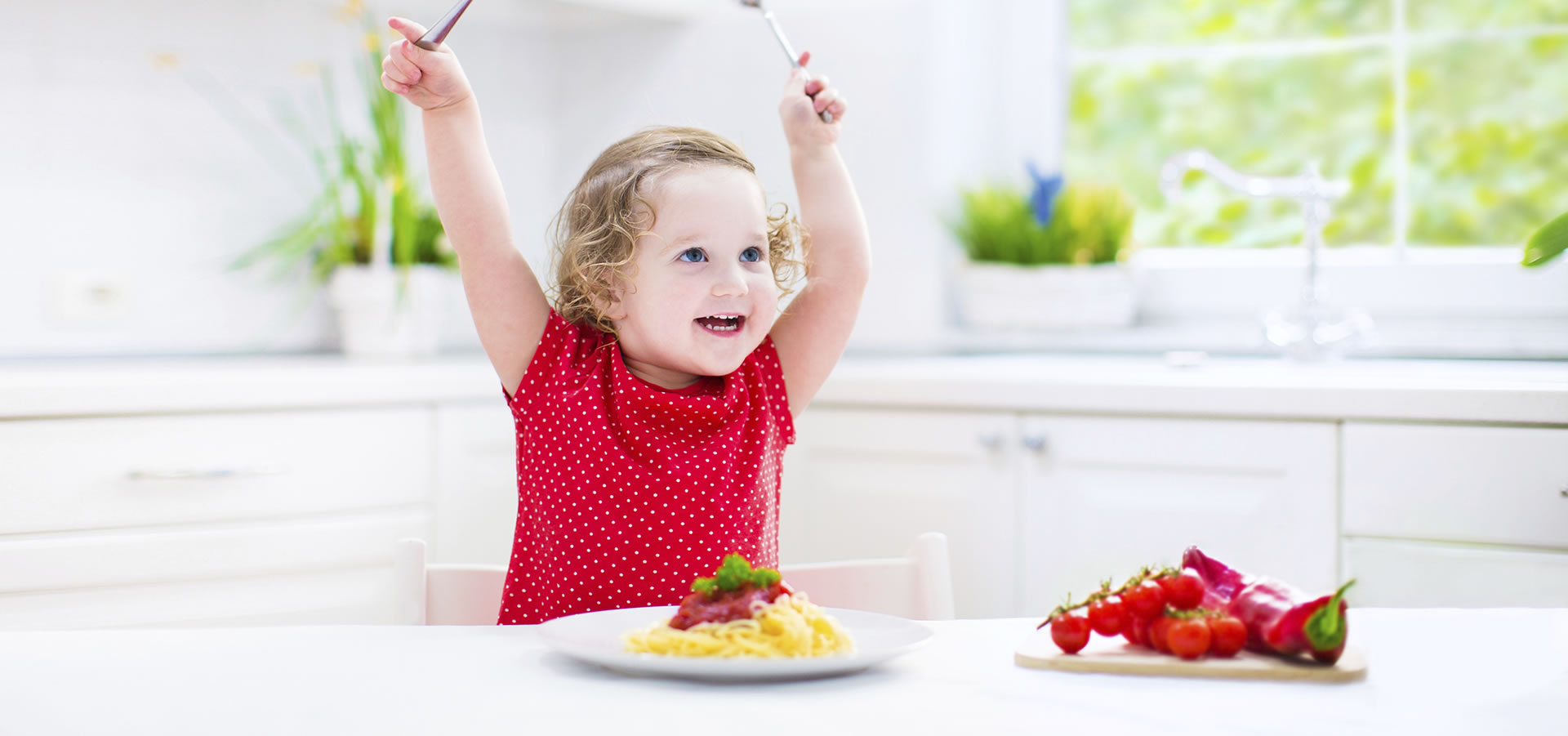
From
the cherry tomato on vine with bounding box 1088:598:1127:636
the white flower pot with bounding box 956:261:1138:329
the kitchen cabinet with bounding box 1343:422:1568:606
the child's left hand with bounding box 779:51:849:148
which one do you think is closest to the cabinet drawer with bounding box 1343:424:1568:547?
the kitchen cabinet with bounding box 1343:422:1568:606

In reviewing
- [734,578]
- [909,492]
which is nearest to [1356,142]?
[909,492]

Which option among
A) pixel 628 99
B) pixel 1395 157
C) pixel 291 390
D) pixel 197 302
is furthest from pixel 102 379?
pixel 1395 157

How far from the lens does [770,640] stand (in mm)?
650

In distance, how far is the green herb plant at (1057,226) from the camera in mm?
2252

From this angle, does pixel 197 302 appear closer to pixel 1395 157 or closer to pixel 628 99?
pixel 628 99

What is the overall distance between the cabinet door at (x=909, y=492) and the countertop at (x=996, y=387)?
0.03 m

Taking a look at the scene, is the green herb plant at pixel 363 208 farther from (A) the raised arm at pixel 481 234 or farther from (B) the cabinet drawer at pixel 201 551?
(A) the raised arm at pixel 481 234

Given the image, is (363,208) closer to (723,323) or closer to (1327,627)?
(723,323)

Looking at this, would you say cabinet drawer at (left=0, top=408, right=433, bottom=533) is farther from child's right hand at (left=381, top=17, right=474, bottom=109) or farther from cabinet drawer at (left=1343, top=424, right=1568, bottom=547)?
cabinet drawer at (left=1343, top=424, right=1568, bottom=547)

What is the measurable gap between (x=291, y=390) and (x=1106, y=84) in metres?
1.49

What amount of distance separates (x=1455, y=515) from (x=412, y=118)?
5.72ft

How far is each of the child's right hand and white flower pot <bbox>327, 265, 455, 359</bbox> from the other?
3.86 ft

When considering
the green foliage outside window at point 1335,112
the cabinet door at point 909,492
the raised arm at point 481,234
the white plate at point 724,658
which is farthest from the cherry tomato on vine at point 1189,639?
the green foliage outside window at point 1335,112

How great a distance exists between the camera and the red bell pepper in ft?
2.13
